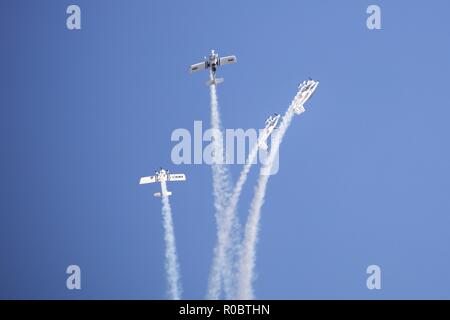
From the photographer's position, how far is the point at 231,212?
3354 inches

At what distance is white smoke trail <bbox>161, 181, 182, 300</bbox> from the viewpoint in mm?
85062

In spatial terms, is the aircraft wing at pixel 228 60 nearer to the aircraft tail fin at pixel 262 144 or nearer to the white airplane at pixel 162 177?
the aircraft tail fin at pixel 262 144

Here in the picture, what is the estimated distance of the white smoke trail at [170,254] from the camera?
279ft

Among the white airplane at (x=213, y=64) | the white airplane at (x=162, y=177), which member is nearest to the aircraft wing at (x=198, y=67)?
the white airplane at (x=213, y=64)

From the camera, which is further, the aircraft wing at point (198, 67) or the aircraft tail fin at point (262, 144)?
the aircraft tail fin at point (262, 144)

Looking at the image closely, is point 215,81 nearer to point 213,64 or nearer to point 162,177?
point 213,64

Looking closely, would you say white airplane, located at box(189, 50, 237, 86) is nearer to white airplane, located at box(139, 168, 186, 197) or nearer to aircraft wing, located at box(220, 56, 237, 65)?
aircraft wing, located at box(220, 56, 237, 65)

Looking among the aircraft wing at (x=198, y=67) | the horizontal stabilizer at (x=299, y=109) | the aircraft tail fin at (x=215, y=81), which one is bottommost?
the horizontal stabilizer at (x=299, y=109)

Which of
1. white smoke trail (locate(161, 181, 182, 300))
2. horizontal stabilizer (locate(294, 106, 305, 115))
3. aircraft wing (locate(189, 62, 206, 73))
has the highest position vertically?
aircraft wing (locate(189, 62, 206, 73))

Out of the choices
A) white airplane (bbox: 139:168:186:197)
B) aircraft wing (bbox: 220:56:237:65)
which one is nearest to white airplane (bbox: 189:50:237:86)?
aircraft wing (bbox: 220:56:237:65)

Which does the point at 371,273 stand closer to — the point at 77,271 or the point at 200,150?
the point at 200,150

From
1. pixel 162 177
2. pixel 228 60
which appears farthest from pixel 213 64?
pixel 162 177
